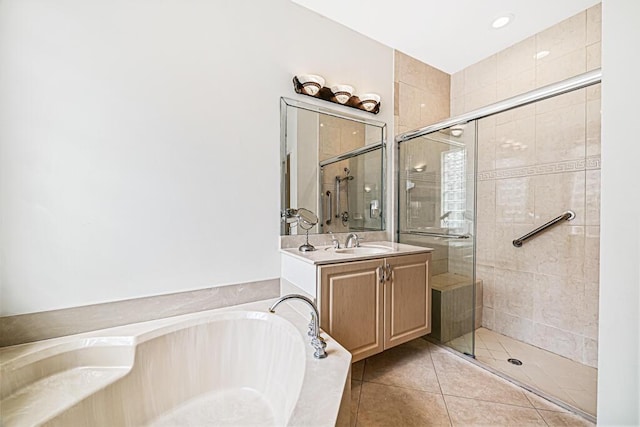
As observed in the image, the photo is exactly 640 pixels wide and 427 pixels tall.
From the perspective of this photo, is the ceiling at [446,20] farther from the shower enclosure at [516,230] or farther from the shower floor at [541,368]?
the shower floor at [541,368]

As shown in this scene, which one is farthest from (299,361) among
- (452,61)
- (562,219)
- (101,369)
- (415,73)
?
(452,61)

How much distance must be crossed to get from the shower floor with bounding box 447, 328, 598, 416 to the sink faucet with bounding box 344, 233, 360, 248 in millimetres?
1085

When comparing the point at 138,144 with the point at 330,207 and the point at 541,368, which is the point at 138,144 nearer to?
the point at 330,207

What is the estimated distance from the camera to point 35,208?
118 centimetres

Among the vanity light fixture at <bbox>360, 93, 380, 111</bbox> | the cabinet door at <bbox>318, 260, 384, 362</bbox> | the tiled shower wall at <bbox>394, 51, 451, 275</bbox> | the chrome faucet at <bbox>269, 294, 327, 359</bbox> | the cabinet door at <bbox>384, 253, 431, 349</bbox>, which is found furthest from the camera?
the tiled shower wall at <bbox>394, 51, 451, 275</bbox>

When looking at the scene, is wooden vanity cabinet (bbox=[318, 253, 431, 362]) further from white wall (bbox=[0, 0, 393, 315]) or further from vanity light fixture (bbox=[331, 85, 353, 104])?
vanity light fixture (bbox=[331, 85, 353, 104])

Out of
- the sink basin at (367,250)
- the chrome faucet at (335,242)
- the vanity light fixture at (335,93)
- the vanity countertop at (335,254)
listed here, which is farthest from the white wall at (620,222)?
the vanity light fixture at (335,93)

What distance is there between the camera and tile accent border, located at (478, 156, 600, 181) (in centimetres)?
187

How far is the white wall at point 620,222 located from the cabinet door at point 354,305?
39.4 inches

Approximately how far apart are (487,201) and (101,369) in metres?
2.97

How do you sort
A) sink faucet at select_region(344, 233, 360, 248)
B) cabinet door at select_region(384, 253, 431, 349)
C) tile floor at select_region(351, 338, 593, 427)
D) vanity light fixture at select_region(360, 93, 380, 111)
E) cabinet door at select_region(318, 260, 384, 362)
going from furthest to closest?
vanity light fixture at select_region(360, 93, 380, 111)
sink faucet at select_region(344, 233, 360, 248)
cabinet door at select_region(384, 253, 431, 349)
cabinet door at select_region(318, 260, 384, 362)
tile floor at select_region(351, 338, 593, 427)

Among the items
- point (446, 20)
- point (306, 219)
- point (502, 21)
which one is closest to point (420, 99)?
point (446, 20)

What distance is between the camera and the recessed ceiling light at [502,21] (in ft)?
6.50

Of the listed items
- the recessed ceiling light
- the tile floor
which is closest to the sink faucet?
the tile floor
